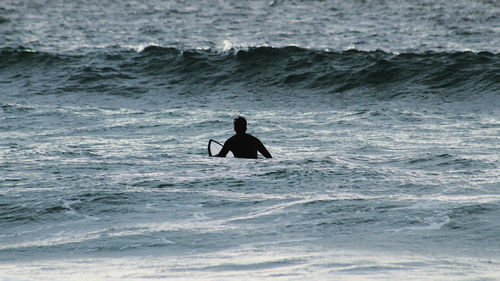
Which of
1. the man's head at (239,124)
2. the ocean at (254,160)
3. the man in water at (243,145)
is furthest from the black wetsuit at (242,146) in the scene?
the ocean at (254,160)

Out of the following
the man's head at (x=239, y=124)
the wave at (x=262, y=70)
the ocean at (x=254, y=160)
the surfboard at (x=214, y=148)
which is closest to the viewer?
the ocean at (x=254, y=160)

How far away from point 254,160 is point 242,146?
342 mm

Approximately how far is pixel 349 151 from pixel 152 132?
4465 mm

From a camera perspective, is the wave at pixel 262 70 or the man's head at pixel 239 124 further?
the wave at pixel 262 70

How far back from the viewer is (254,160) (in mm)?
11062

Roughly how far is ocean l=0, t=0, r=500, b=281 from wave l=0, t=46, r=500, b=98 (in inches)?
3.4

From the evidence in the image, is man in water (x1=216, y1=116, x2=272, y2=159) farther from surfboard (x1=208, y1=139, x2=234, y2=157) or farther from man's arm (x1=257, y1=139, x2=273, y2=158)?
surfboard (x1=208, y1=139, x2=234, y2=157)

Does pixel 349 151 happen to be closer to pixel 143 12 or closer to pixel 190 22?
pixel 190 22

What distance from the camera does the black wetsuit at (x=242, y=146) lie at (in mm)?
11180

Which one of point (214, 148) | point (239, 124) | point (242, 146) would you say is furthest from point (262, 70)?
point (239, 124)

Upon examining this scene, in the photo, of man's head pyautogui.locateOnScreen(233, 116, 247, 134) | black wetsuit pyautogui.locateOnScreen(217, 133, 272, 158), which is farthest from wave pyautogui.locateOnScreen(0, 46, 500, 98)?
man's head pyautogui.locateOnScreen(233, 116, 247, 134)

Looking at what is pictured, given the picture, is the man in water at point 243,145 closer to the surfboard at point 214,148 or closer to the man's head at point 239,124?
the man's head at point 239,124

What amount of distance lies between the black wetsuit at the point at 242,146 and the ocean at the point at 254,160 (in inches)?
8.7

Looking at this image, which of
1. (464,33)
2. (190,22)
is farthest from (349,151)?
(190,22)
